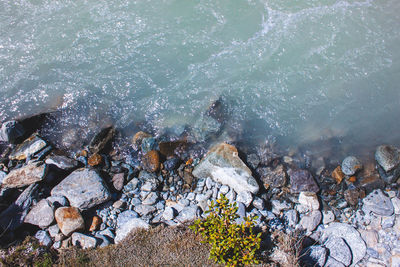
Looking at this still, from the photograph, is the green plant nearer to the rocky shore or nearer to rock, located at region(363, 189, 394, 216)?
the rocky shore

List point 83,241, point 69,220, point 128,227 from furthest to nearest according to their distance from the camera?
1. point 128,227
2. point 69,220
3. point 83,241

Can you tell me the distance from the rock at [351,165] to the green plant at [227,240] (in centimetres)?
335

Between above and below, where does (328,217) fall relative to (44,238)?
below

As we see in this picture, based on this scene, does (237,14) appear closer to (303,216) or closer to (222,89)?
(222,89)

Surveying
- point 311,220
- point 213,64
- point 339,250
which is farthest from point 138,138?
point 339,250

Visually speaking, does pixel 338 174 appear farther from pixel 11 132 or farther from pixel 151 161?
pixel 11 132

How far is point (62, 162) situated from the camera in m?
7.20

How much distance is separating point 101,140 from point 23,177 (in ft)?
5.99

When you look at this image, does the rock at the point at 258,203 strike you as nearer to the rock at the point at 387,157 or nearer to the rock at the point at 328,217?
the rock at the point at 328,217

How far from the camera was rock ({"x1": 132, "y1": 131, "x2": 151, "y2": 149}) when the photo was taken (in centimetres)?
785

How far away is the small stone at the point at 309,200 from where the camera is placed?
23.8 ft

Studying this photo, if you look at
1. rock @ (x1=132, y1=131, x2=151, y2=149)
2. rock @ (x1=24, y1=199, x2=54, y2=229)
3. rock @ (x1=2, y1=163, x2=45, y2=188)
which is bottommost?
rock @ (x1=24, y1=199, x2=54, y2=229)

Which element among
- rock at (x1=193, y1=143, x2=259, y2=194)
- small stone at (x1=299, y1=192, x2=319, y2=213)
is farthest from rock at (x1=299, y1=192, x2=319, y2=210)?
rock at (x1=193, y1=143, x2=259, y2=194)

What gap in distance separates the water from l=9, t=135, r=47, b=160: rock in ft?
2.63
